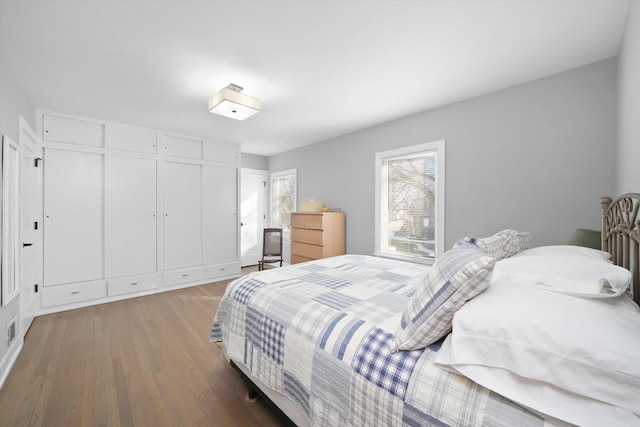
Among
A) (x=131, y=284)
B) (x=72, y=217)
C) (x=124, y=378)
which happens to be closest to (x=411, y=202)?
(x=124, y=378)

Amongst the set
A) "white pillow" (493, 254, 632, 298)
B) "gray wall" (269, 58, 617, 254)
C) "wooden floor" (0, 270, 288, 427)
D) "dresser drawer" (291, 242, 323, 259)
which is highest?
"gray wall" (269, 58, 617, 254)

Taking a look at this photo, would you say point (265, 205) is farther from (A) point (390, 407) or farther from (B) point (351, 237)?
(A) point (390, 407)

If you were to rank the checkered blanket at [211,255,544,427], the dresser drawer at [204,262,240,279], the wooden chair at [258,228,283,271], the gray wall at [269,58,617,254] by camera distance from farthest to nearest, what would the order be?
the wooden chair at [258,228,283,271] → the dresser drawer at [204,262,240,279] → the gray wall at [269,58,617,254] → the checkered blanket at [211,255,544,427]

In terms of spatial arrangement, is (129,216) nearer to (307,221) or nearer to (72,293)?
(72,293)

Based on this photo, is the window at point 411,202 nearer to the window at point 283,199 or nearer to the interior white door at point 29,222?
the window at point 283,199

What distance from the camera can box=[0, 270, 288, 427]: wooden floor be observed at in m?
1.66

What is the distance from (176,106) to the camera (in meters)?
3.23

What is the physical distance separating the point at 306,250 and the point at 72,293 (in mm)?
3179

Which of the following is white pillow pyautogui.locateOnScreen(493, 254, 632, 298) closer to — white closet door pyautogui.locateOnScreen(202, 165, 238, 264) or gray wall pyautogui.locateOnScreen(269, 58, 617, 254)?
gray wall pyautogui.locateOnScreen(269, 58, 617, 254)

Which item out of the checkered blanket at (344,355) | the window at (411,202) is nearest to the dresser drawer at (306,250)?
the window at (411,202)

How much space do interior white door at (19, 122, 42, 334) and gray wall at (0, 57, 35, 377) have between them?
0.17 m

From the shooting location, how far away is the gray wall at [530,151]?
226 cm

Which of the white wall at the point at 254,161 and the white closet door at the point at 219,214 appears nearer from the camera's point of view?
the white closet door at the point at 219,214

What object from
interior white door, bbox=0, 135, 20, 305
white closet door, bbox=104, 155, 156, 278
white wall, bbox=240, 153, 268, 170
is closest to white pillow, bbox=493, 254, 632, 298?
interior white door, bbox=0, 135, 20, 305
